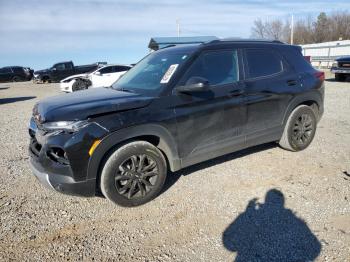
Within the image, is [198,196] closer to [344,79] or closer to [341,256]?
[341,256]

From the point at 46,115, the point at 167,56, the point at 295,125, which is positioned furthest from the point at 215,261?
the point at 295,125

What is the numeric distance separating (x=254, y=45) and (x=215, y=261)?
3.13 meters

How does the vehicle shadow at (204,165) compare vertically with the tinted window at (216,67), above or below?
below

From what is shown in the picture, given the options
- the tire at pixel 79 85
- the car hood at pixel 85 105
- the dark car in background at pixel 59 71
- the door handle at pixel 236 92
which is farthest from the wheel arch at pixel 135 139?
the dark car in background at pixel 59 71

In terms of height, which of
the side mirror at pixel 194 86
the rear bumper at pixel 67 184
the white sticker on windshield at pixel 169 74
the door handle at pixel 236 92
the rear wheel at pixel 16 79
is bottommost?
the rear wheel at pixel 16 79

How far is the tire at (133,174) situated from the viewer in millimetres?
3318

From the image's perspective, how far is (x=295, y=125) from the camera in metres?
4.98

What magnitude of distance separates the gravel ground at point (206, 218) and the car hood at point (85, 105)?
1151 mm

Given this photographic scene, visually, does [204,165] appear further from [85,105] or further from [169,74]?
[85,105]

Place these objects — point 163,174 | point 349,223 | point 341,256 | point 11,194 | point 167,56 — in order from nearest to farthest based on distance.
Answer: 1. point 341,256
2. point 349,223
3. point 163,174
4. point 11,194
5. point 167,56

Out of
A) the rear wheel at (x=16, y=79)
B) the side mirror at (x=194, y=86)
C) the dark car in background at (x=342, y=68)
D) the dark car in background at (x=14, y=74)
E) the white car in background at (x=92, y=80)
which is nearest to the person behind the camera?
the side mirror at (x=194, y=86)

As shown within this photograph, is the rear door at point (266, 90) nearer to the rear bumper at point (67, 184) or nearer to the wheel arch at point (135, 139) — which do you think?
the wheel arch at point (135, 139)

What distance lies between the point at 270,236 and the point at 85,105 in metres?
2.36

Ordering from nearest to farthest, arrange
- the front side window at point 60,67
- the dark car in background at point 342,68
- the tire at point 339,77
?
the dark car in background at point 342,68 → the tire at point 339,77 → the front side window at point 60,67
